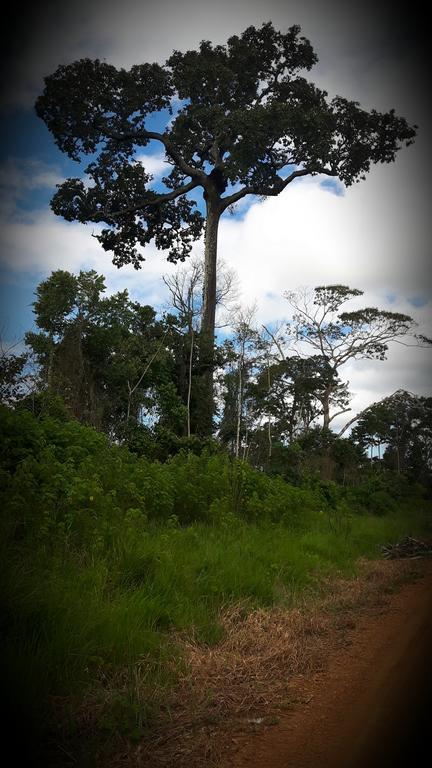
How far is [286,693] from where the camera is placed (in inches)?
111

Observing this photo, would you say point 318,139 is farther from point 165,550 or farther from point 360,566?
point 165,550

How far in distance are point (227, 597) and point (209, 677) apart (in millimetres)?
1202

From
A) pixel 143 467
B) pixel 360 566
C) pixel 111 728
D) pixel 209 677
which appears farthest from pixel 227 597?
pixel 360 566

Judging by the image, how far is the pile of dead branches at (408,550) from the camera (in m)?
7.51

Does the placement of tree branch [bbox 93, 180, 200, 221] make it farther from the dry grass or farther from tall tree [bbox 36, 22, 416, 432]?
the dry grass

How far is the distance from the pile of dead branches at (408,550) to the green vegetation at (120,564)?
29 cm

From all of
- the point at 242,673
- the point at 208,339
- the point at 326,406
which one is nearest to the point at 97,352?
the point at 208,339

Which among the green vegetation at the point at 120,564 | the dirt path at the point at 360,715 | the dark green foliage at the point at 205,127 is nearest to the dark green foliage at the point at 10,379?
the green vegetation at the point at 120,564

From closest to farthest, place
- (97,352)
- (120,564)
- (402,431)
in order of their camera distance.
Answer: (120,564) → (97,352) → (402,431)

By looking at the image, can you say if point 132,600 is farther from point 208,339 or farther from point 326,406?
point 326,406

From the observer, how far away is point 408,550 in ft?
25.2

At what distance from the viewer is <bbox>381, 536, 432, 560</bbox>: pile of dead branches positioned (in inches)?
296

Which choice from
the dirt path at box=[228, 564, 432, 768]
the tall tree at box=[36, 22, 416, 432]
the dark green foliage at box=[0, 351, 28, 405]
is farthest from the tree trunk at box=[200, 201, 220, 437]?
the dirt path at box=[228, 564, 432, 768]

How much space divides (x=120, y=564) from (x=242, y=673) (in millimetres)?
1428
